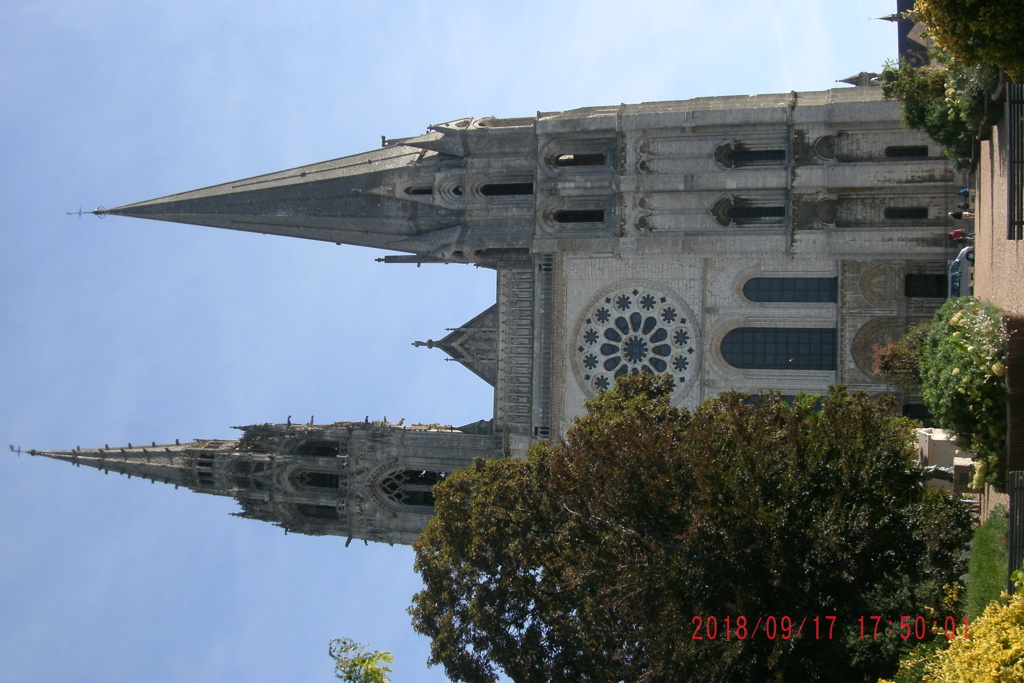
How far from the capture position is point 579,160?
34.3 meters

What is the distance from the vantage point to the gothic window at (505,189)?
34.7 metres

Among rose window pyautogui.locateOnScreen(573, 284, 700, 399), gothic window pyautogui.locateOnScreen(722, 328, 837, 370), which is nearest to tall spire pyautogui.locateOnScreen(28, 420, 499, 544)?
rose window pyautogui.locateOnScreen(573, 284, 700, 399)

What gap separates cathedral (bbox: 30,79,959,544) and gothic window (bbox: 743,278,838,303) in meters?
0.05

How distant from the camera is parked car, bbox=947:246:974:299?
2753cm

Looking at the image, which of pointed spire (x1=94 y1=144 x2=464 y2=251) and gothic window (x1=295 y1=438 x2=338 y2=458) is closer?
pointed spire (x1=94 y1=144 x2=464 y2=251)

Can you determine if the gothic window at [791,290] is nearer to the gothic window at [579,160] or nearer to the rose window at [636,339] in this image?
the rose window at [636,339]

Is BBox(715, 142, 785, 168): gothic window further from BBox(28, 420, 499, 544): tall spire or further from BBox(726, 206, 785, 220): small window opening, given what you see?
BBox(28, 420, 499, 544): tall spire

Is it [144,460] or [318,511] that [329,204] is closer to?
[318,511]

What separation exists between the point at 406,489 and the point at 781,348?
12.0m

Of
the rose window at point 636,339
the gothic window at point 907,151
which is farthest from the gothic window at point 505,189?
the gothic window at point 907,151

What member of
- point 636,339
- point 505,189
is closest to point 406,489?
point 636,339

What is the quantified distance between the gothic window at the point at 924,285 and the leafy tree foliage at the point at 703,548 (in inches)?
279

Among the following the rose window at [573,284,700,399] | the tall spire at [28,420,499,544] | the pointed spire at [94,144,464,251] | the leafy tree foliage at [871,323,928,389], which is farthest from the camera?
the tall spire at [28,420,499,544]

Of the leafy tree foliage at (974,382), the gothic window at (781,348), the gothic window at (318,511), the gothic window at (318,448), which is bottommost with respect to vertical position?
the gothic window at (318,511)
